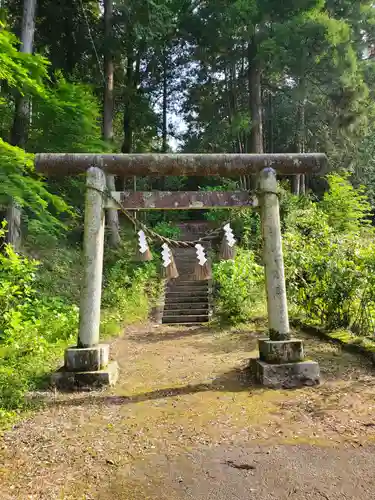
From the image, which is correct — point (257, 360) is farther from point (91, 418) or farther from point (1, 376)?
point (1, 376)

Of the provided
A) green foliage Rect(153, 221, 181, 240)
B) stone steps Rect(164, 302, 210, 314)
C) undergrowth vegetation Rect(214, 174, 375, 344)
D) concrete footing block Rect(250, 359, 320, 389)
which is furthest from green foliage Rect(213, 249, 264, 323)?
green foliage Rect(153, 221, 181, 240)

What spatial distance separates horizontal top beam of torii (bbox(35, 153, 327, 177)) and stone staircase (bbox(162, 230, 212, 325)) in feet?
16.9

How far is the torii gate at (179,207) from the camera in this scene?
5.02 meters

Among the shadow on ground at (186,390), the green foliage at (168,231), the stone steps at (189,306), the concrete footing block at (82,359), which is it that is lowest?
the shadow on ground at (186,390)

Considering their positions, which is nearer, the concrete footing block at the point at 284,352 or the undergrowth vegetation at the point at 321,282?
the concrete footing block at the point at 284,352

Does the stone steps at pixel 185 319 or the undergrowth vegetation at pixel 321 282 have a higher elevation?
the undergrowth vegetation at pixel 321 282

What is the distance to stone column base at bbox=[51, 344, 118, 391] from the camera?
494 centimetres

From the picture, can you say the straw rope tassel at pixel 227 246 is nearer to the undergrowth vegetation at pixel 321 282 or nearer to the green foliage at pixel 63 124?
the undergrowth vegetation at pixel 321 282

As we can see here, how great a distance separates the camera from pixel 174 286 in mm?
12773

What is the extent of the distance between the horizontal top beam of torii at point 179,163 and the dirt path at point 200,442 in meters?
2.99

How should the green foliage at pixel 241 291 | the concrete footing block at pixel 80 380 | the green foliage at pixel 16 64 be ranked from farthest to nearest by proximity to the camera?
the green foliage at pixel 241 291 → the green foliage at pixel 16 64 → the concrete footing block at pixel 80 380

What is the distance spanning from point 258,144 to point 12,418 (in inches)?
569

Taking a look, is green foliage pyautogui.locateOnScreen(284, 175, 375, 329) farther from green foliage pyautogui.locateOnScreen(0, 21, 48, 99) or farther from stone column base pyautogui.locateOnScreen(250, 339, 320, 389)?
green foliage pyautogui.locateOnScreen(0, 21, 48, 99)

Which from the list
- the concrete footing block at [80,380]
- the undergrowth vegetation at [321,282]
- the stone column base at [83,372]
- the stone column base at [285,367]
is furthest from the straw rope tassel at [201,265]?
the undergrowth vegetation at [321,282]
